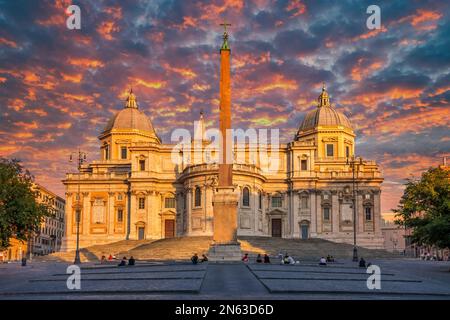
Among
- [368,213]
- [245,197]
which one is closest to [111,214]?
[245,197]

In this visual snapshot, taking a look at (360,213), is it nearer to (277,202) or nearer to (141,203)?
(277,202)

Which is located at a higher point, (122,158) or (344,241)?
(122,158)

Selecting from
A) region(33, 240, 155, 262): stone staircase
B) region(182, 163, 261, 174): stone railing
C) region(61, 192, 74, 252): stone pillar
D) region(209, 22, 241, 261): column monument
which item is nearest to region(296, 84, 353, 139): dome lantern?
region(182, 163, 261, 174): stone railing

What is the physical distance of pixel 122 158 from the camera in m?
92.8

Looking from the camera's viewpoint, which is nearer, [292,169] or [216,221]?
[216,221]

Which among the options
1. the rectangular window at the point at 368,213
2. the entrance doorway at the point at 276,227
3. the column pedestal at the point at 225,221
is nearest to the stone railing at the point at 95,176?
the entrance doorway at the point at 276,227

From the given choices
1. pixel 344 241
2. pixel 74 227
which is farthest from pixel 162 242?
pixel 344 241

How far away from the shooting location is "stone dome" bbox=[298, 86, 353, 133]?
9225cm

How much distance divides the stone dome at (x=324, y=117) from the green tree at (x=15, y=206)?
59.9 metres

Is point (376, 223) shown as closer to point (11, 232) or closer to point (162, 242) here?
point (162, 242)

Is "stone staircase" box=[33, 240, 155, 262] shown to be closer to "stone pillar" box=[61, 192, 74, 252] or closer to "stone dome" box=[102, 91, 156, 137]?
"stone pillar" box=[61, 192, 74, 252]

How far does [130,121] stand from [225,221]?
179ft

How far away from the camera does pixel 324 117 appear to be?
9269 cm
